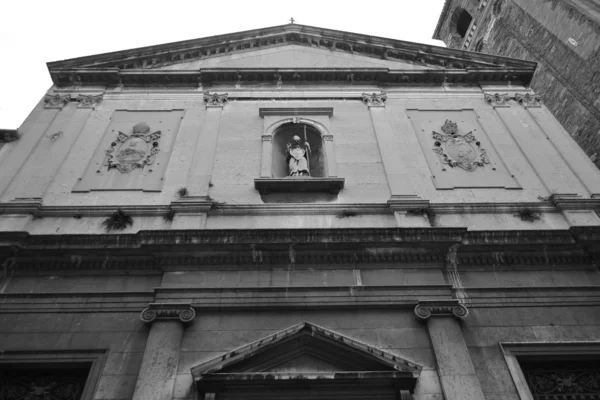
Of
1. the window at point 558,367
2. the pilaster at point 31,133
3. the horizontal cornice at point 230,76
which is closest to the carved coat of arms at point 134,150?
the pilaster at point 31,133

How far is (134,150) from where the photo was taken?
1134 cm

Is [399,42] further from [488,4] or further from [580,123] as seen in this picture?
[488,4]

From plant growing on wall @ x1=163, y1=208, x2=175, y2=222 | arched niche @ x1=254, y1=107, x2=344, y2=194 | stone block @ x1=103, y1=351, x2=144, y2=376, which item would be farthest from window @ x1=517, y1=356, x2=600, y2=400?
plant growing on wall @ x1=163, y1=208, x2=175, y2=222

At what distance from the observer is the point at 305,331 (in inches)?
302

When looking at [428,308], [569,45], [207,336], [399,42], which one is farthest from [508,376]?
[569,45]

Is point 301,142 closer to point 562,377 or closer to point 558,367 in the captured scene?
point 558,367

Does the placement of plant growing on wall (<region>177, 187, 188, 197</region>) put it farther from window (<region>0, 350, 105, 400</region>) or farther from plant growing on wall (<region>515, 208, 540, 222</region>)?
plant growing on wall (<region>515, 208, 540, 222</region>)

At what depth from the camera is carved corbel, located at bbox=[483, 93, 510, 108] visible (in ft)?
42.5

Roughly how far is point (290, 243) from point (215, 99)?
547cm

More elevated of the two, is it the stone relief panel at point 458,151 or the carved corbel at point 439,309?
the stone relief panel at point 458,151

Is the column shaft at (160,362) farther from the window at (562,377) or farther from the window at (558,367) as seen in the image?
the window at (562,377)

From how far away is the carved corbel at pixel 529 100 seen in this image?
1294cm

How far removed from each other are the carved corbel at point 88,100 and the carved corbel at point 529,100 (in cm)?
1072

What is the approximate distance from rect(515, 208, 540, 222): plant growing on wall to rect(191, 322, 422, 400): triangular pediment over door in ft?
14.1
